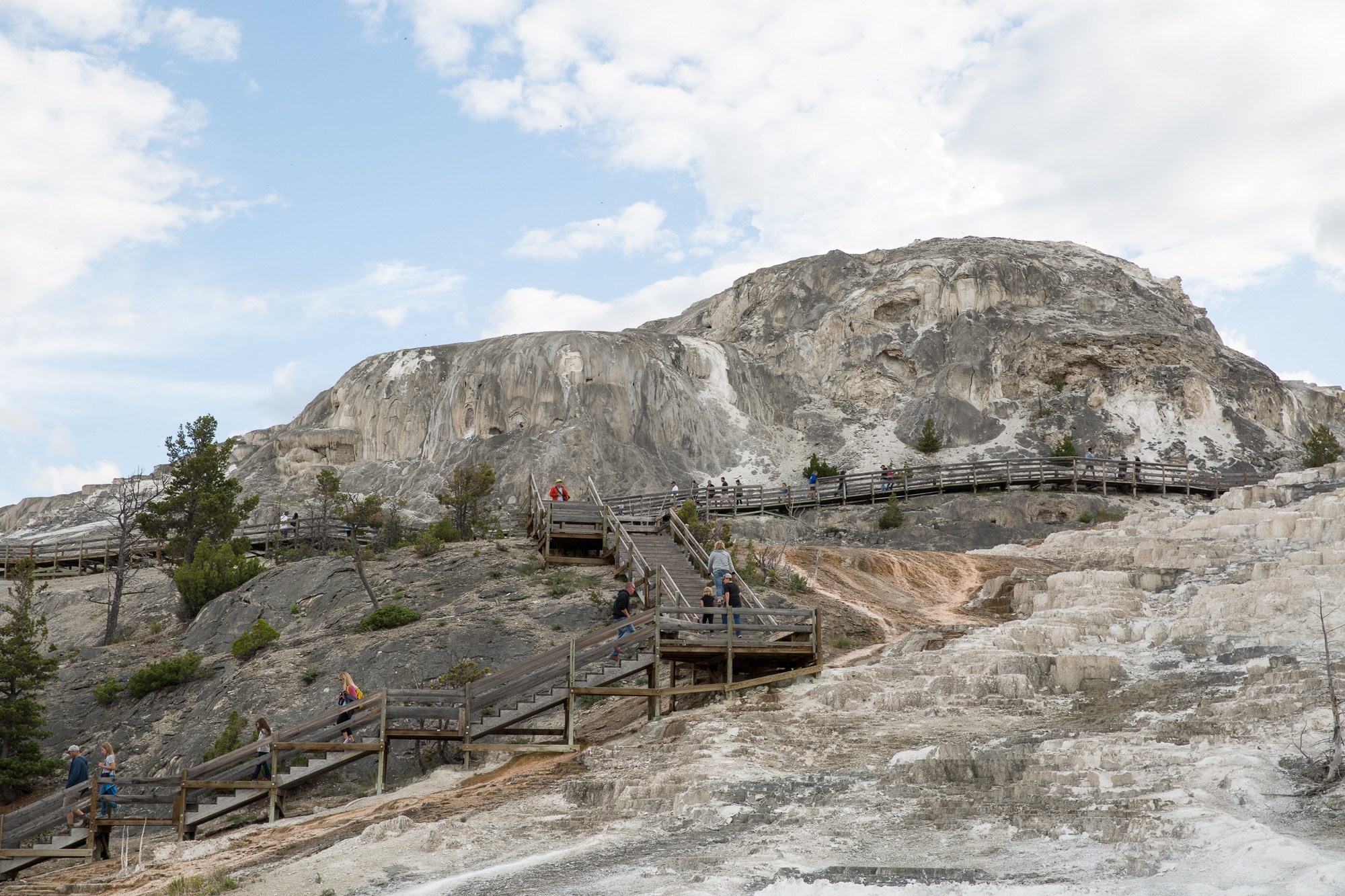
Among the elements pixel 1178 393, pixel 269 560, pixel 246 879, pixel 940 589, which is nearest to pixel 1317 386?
pixel 1178 393

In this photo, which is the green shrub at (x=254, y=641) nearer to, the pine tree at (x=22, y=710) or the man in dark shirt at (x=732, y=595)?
the pine tree at (x=22, y=710)

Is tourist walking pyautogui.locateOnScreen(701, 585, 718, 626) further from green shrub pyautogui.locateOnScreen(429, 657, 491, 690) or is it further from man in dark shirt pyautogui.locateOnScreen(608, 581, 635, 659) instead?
green shrub pyautogui.locateOnScreen(429, 657, 491, 690)

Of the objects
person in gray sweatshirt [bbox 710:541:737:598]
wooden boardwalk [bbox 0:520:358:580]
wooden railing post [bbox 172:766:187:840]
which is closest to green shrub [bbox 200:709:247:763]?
wooden railing post [bbox 172:766:187:840]

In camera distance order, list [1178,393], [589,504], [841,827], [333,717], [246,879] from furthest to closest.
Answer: [1178,393] < [589,504] < [333,717] < [246,879] < [841,827]

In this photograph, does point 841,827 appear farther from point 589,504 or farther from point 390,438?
point 390,438

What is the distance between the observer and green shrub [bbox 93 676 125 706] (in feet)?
87.2

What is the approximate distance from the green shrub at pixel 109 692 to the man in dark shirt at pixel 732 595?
1491cm

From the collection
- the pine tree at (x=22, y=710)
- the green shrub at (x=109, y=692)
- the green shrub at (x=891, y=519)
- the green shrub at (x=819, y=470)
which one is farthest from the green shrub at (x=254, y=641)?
the green shrub at (x=819, y=470)

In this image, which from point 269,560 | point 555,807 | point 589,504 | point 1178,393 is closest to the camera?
point 555,807

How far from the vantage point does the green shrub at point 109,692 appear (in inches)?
1046

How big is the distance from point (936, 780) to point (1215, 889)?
4.40 metres

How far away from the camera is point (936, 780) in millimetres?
13352

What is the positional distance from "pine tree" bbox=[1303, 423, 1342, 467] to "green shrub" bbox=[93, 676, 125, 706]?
43146 millimetres

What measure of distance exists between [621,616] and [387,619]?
743 centimetres
